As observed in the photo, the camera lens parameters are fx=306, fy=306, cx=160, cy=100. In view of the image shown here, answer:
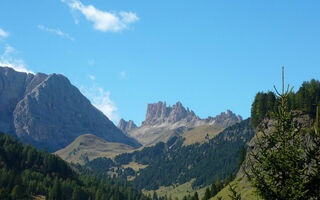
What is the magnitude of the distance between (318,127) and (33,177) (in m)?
198

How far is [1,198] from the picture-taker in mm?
125125

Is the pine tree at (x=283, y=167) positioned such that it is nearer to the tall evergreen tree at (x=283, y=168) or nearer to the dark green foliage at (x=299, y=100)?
the tall evergreen tree at (x=283, y=168)

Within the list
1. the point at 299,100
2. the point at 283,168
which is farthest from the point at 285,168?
the point at 299,100

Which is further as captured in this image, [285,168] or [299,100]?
[299,100]

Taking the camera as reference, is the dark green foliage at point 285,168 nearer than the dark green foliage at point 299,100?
Yes

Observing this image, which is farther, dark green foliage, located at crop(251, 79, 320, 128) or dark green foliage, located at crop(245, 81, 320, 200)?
dark green foliage, located at crop(251, 79, 320, 128)

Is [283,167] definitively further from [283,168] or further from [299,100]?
[299,100]

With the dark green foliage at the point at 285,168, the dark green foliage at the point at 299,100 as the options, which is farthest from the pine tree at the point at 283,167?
the dark green foliage at the point at 299,100

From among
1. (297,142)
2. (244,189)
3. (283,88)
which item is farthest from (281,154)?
(244,189)

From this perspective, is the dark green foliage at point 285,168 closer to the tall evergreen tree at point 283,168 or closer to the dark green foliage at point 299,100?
the tall evergreen tree at point 283,168

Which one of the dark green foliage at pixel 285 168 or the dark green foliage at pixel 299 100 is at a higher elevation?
the dark green foliage at pixel 299 100

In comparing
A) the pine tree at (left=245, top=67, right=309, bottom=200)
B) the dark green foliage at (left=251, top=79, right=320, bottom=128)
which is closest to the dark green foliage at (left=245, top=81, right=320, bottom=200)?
A: the pine tree at (left=245, top=67, right=309, bottom=200)

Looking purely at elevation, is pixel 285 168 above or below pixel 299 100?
below

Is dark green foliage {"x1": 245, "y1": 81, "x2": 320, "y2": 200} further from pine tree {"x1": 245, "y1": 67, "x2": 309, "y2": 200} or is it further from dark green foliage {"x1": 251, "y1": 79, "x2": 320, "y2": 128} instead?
dark green foliage {"x1": 251, "y1": 79, "x2": 320, "y2": 128}
